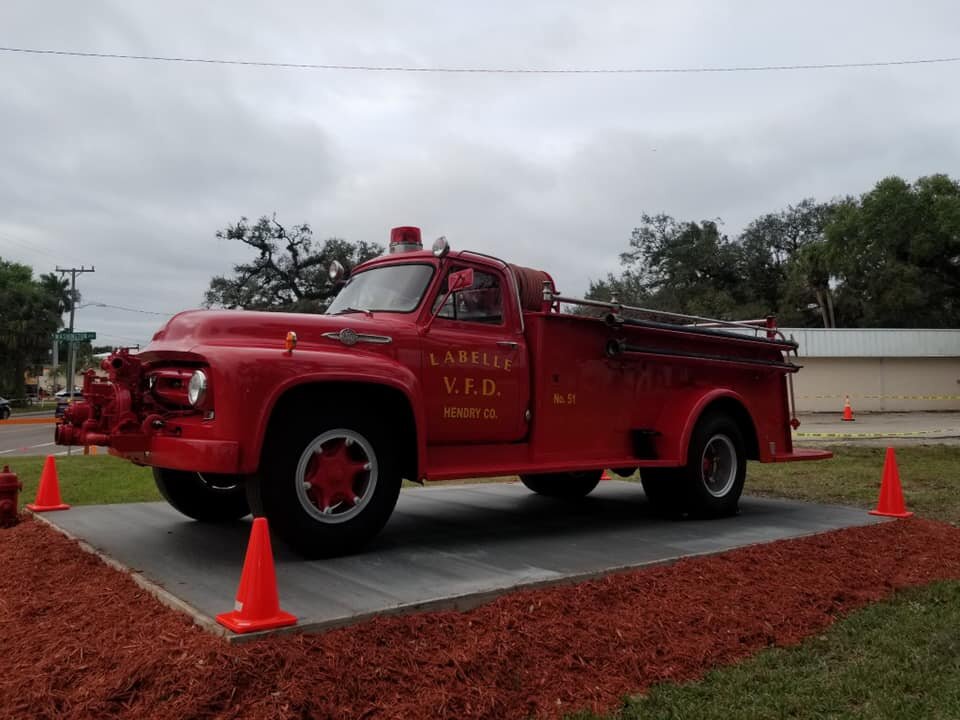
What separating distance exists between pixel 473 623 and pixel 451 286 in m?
2.50

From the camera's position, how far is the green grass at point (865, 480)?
8.54m

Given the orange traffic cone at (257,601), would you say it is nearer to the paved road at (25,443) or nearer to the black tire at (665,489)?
the black tire at (665,489)

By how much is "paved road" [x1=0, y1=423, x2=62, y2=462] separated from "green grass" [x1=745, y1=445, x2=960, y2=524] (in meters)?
15.7

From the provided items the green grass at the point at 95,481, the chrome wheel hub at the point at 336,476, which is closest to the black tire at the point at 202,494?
the chrome wheel hub at the point at 336,476

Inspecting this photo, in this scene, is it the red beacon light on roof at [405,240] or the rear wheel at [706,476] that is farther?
the rear wheel at [706,476]

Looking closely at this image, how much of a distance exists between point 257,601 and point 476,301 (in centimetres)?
304

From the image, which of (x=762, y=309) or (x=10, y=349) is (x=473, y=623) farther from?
(x=10, y=349)

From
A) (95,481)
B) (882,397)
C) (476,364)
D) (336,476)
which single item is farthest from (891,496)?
(882,397)

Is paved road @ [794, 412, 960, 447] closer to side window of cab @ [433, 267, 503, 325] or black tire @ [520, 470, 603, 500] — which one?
black tire @ [520, 470, 603, 500]

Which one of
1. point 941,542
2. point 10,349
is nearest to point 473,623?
point 941,542

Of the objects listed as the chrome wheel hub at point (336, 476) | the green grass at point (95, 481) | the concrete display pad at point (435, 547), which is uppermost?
the chrome wheel hub at point (336, 476)

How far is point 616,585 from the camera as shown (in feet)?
14.7

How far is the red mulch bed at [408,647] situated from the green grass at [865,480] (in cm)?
391

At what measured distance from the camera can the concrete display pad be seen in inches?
157
